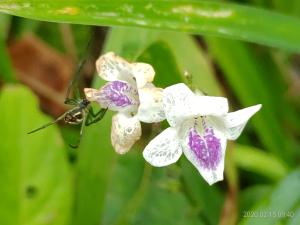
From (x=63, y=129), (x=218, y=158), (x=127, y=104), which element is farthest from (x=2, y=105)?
(x=218, y=158)

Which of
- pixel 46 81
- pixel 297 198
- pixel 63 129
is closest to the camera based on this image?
pixel 297 198

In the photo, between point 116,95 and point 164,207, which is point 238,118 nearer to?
point 116,95

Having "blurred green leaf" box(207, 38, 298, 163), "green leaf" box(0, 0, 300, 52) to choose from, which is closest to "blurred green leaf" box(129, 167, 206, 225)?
"blurred green leaf" box(207, 38, 298, 163)

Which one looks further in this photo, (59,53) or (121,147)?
(59,53)

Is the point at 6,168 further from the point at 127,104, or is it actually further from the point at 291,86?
the point at 291,86

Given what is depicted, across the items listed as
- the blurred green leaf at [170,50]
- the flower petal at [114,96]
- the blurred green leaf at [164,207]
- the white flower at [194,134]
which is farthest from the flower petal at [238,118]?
the blurred green leaf at [164,207]

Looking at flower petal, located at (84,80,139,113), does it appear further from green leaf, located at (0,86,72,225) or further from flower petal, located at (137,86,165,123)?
green leaf, located at (0,86,72,225)

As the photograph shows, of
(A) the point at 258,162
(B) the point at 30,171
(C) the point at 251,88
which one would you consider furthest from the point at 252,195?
(B) the point at 30,171
